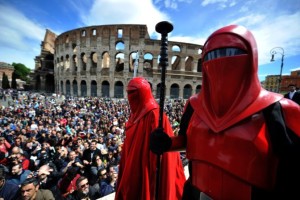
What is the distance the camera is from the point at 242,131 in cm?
109

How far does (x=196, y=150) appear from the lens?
134cm

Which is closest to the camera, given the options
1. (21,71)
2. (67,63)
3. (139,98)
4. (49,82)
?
(139,98)

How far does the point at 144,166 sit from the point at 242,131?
3.93ft

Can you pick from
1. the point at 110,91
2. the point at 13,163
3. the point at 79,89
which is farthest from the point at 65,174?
the point at 79,89

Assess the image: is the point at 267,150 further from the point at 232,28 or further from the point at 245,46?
the point at 232,28

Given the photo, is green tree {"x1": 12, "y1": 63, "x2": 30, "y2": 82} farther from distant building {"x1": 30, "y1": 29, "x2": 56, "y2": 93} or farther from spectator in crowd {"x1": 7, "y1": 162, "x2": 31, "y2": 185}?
spectator in crowd {"x1": 7, "y1": 162, "x2": 31, "y2": 185}

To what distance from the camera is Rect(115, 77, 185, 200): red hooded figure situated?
76.3 inches

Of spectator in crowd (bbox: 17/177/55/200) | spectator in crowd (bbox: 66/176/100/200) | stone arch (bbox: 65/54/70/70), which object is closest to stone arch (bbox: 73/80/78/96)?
stone arch (bbox: 65/54/70/70)

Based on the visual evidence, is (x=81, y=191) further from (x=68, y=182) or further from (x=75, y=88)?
(x=75, y=88)

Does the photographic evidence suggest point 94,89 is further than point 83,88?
No

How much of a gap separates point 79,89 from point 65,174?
94.4 ft

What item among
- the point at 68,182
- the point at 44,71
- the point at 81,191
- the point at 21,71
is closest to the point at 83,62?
the point at 44,71

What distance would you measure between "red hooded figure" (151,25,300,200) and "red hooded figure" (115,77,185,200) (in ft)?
2.47

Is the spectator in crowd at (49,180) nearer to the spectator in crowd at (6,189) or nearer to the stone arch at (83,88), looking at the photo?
the spectator in crowd at (6,189)
